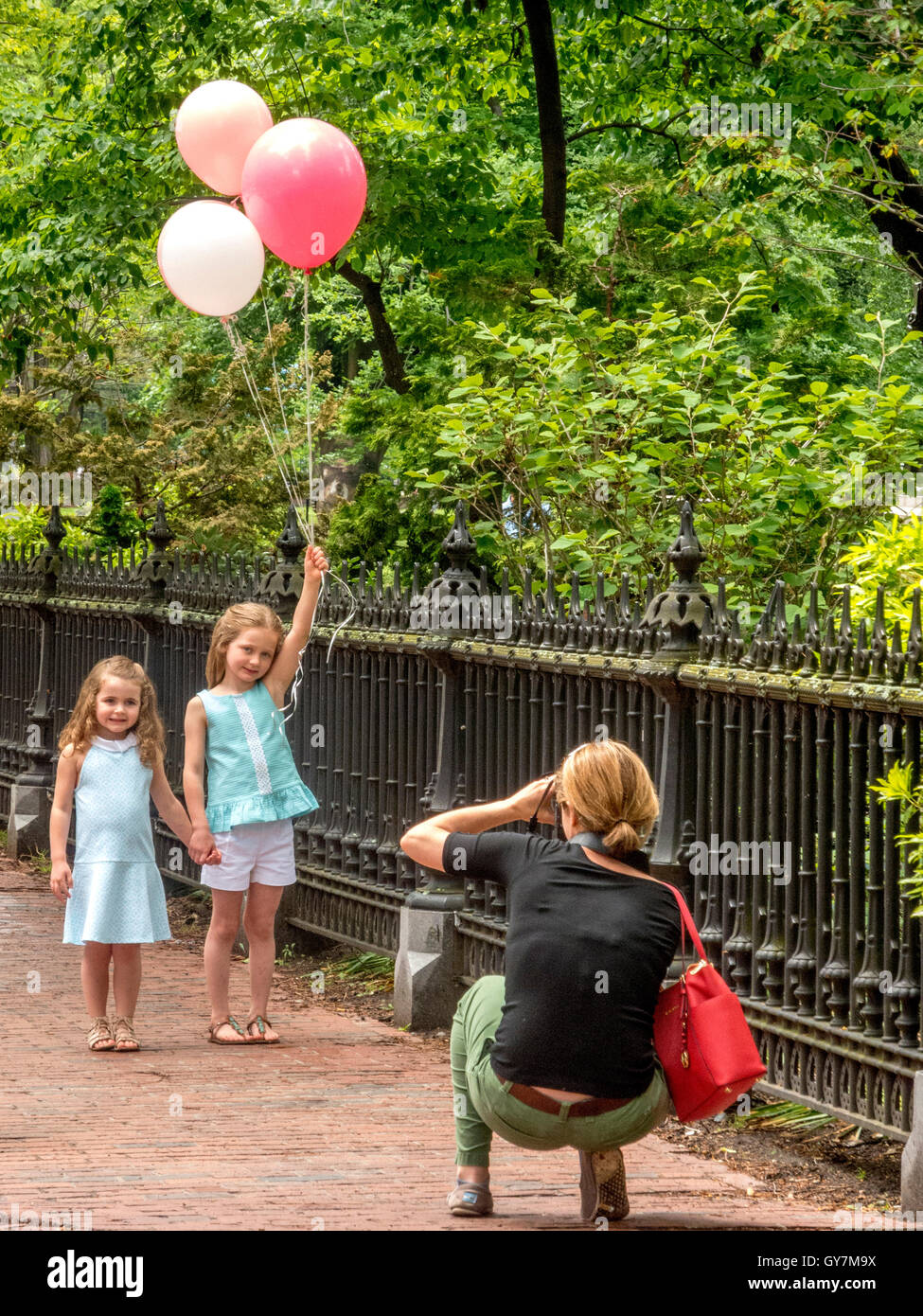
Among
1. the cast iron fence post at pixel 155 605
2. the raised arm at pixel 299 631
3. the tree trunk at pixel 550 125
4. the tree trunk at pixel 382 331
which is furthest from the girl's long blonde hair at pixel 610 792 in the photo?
the tree trunk at pixel 382 331

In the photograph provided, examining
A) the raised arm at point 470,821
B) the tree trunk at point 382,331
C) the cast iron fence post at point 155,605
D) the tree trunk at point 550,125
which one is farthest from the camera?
the tree trunk at point 382,331

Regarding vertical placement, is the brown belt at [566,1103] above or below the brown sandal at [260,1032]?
above

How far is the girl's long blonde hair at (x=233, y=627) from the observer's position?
280 inches

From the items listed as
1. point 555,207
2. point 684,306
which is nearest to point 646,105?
point 555,207

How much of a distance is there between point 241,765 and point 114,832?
0.61 metres

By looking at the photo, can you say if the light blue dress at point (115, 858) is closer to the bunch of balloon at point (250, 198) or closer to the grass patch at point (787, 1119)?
the grass patch at point (787, 1119)

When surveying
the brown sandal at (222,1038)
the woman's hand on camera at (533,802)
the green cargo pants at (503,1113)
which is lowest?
the brown sandal at (222,1038)

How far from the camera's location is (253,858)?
719cm

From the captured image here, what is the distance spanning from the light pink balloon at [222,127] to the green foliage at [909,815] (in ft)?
17.5

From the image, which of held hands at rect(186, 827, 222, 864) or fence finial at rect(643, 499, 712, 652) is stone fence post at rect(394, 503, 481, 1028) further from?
fence finial at rect(643, 499, 712, 652)

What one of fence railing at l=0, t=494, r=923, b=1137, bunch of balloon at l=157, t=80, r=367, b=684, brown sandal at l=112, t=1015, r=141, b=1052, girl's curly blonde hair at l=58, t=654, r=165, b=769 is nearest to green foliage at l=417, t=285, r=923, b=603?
fence railing at l=0, t=494, r=923, b=1137

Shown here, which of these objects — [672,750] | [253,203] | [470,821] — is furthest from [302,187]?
[470,821]

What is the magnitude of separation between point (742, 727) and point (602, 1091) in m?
2.08

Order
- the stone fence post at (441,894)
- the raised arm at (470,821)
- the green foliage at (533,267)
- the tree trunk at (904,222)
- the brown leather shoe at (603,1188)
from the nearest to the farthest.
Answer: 1. the raised arm at (470,821)
2. the brown leather shoe at (603,1188)
3. the stone fence post at (441,894)
4. the green foliage at (533,267)
5. the tree trunk at (904,222)
